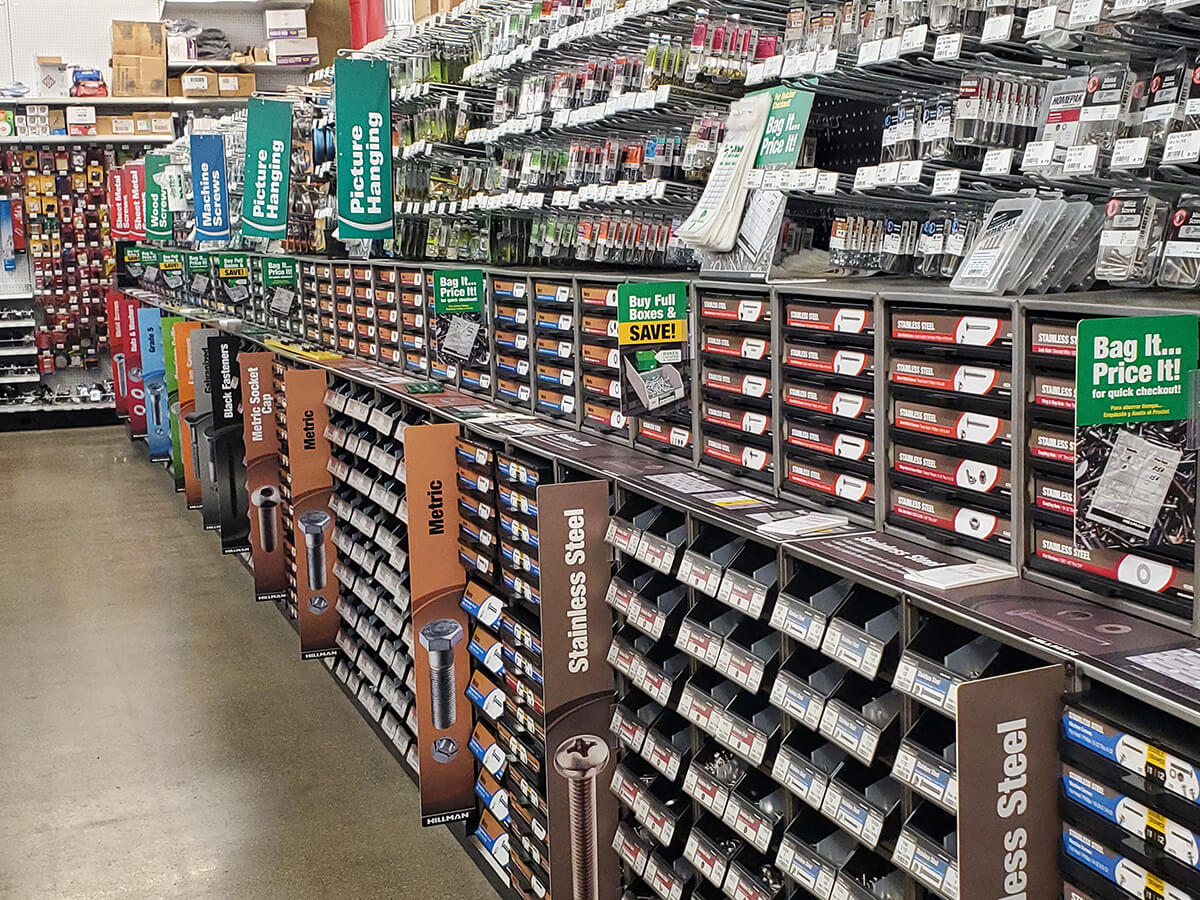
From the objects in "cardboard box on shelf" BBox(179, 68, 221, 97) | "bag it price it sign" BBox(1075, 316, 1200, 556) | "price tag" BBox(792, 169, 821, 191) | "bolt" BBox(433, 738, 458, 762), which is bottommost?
"bolt" BBox(433, 738, 458, 762)

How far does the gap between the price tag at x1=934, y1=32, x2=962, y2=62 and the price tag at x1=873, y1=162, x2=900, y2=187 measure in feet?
0.76

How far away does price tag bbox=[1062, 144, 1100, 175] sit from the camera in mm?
2316

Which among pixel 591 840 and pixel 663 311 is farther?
pixel 591 840

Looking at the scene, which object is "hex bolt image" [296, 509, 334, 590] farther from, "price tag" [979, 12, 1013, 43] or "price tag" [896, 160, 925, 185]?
"price tag" [979, 12, 1013, 43]

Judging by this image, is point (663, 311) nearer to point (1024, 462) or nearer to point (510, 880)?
point (1024, 462)

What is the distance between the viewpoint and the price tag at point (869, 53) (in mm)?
2803

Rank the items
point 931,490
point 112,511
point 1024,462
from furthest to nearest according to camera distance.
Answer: point 112,511
point 931,490
point 1024,462

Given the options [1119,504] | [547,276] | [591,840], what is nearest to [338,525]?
[547,276]

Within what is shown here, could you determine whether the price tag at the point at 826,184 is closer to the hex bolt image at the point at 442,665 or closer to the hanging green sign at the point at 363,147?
the hex bolt image at the point at 442,665

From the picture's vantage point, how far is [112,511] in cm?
1036

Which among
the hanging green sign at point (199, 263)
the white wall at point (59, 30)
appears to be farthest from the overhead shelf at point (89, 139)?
the hanging green sign at point (199, 263)

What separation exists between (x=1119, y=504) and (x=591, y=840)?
1946 mm

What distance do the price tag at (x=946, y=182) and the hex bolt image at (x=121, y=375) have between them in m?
12.3

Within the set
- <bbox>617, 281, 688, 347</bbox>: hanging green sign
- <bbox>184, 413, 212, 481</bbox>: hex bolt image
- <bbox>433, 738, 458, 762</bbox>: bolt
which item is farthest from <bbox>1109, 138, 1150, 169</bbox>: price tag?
<bbox>184, 413, 212, 481</bbox>: hex bolt image
